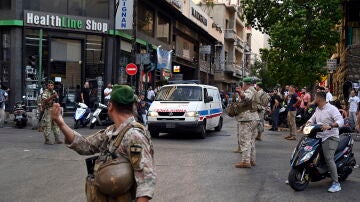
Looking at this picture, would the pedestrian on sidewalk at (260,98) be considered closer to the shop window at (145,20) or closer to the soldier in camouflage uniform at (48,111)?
the soldier in camouflage uniform at (48,111)

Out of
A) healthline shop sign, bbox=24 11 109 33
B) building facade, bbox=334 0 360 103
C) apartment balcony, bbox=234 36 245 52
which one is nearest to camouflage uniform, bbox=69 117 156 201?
healthline shop sign, bbox=24 11 109 33

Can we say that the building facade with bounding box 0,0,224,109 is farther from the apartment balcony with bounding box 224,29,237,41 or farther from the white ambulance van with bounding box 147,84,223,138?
the apartment balcony with bounding box 224,29,237,41

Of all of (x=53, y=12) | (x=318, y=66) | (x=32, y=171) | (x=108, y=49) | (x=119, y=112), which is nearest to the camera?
(x=119, y=112)

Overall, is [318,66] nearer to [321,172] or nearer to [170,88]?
[170,88]

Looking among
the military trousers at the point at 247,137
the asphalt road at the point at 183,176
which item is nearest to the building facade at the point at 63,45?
the asphalt road at the point at 183,176

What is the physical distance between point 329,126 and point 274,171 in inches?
89.4

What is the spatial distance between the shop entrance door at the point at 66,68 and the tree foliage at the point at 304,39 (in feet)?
33.8

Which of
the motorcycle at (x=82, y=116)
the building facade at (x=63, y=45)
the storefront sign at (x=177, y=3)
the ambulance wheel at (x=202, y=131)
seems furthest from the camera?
the storefront sign at (x=177, y=3)

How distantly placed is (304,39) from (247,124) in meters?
15.6

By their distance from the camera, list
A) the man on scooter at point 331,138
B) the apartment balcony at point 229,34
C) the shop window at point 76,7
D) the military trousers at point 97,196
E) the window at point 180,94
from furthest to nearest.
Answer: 1. the apartment balcony at point 229,34
2. the shop window at point 76,7
3. the window at point 180,94
4. the man on scooter at point 331,138
5. the military trousers at point 97,196

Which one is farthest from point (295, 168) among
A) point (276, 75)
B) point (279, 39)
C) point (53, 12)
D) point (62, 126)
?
point (53, 12)

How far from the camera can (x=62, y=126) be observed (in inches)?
140

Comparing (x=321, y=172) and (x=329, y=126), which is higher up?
(x=329, y=126)

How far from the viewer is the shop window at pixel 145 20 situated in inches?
1254
